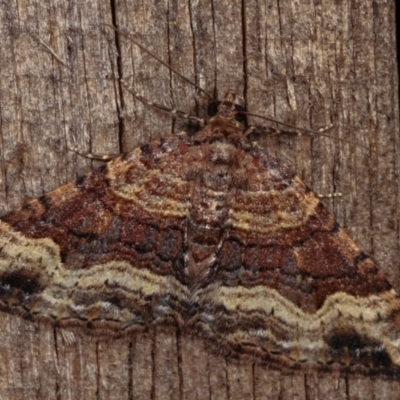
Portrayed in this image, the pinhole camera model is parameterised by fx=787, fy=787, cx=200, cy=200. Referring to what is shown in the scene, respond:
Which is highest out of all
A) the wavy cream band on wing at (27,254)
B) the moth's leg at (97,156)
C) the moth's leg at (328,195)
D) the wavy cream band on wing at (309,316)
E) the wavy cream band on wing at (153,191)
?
the moth's leg at (97,156)

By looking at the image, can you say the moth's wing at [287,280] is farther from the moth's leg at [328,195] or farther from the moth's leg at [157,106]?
the moth's leg at [157,106]

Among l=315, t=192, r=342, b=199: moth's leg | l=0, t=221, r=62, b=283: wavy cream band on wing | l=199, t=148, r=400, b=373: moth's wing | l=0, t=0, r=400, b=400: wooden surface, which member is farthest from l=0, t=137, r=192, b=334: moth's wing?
l=315, t=192, r=342, b=199: moth's leg

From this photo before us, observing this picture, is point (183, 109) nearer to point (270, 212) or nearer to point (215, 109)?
point (215, 109)

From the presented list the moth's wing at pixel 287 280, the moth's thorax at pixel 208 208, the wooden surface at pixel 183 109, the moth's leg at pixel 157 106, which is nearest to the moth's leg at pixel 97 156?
the wooden surface at pixel 183 109

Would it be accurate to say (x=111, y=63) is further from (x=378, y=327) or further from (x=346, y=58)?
(x=378, y=327)

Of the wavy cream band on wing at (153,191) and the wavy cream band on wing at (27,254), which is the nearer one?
the wavy cream band on wing at (27,254)

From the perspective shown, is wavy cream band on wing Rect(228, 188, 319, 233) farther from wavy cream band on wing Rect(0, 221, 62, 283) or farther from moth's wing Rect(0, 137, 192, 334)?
wavy cream band on wing Rect(0, 221, 62, 283)

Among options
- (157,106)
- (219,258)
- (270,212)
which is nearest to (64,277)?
(219,258)
